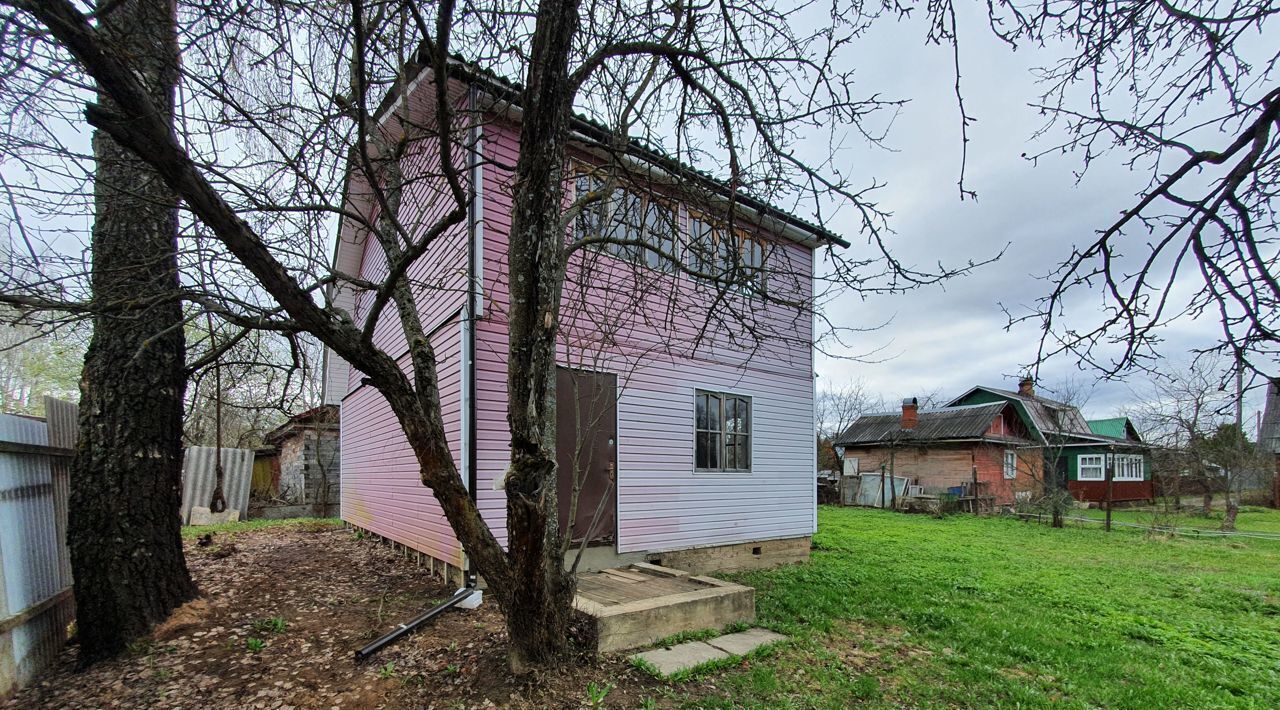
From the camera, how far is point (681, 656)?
4.16m

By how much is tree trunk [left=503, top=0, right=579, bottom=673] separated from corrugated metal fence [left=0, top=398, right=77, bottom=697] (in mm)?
2866

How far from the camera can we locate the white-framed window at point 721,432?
7.56 meters

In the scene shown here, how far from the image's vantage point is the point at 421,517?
6441mm

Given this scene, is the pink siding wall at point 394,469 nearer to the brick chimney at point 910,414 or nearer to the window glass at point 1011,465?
the brick chimney at point 910,414

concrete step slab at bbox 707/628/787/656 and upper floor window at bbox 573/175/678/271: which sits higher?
upper floor window at bbox 573/175/678/271

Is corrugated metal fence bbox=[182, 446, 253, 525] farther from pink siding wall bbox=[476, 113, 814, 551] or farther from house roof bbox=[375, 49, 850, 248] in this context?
house roof bbox=[375, 49, 850, 248]

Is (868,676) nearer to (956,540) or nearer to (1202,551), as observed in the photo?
(956,540)

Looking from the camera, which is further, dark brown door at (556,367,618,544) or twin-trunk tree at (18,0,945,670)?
dark brown door at (556,367,618,544)

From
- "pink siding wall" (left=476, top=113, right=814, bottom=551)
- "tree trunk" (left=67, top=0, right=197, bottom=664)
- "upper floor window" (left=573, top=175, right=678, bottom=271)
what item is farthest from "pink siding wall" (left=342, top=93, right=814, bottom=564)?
"tree trunk" (left=67, top=0, right=197, bottom=664)

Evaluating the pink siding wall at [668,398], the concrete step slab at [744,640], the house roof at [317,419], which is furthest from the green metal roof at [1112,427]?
the house roof at [317,419]

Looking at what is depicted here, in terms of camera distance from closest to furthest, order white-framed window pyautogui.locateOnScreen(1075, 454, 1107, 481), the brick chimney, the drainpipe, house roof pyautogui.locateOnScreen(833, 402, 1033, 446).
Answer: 1. the drainpipe
2. house roof pyautogui.locateOnScreen(833, 402, 1033, 446)
3. the brick chimney
4. white-framed window pyautogui.locateOnScreen(1075, 454, 1107, 481)

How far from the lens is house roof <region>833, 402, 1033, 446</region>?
2028 centimetres

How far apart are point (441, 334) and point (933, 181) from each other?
15.9 ft

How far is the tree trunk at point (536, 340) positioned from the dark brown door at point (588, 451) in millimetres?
2543
